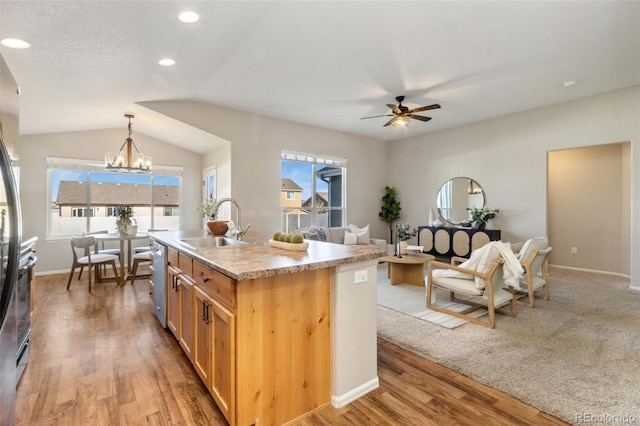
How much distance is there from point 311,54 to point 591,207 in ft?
21.1

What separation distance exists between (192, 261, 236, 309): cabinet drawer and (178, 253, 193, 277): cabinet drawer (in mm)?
81

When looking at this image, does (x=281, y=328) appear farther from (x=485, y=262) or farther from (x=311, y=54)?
(x=311, y=54)

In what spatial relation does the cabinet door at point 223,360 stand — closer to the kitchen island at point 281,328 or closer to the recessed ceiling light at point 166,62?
the kitchen island at point 281,328

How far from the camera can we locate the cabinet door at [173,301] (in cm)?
259

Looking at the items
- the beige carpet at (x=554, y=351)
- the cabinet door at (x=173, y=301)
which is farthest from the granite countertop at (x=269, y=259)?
the beige carpet at (x=554, y=351)

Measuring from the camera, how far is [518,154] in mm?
5750

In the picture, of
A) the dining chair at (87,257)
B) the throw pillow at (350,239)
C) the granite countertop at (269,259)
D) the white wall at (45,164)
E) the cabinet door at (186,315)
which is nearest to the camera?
the granite countertop at (269,259)

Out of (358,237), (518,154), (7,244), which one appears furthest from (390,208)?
(7,244)

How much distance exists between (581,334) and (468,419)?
2.06 metres

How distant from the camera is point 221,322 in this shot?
5.74ft

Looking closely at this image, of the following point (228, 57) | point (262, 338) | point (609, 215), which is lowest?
point (262, 338)

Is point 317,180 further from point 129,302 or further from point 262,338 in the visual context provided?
point 262,338

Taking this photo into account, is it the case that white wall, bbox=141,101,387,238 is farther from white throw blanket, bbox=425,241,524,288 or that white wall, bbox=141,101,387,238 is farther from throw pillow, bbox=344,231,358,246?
white throw blanket, bbox=425,241,524,288

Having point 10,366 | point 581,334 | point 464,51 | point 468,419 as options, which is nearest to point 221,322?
point 10,366
